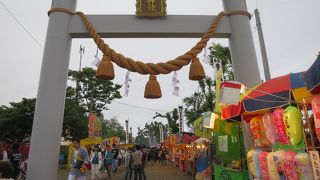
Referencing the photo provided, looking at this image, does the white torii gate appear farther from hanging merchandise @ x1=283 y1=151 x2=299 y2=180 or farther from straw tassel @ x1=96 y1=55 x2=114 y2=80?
hanging merchandise @ x1=283 y1=151 x2=299 y2=180

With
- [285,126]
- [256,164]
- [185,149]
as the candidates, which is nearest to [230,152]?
[256,164]

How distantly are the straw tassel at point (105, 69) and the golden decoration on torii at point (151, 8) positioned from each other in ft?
4.68

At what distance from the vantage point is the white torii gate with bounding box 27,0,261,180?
604 centimetres

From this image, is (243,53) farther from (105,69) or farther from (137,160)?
(137,160)

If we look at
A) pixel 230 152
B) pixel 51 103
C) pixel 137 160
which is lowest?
pixel 137 160

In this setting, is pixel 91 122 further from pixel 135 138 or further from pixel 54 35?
pixel 135 138

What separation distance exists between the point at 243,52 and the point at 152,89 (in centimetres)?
239

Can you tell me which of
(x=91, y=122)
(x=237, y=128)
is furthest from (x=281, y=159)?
(x=91, y=122)

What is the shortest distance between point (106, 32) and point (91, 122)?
613 inches

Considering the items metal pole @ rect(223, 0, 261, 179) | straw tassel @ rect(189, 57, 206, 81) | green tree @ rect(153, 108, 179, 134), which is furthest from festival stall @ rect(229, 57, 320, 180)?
green tree @ rect(153, 108, 179, 134)

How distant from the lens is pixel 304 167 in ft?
13.8

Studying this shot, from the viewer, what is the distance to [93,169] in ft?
46.7

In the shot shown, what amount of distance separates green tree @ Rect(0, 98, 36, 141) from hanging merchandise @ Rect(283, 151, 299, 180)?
68.0ft

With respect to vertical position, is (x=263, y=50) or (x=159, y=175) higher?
(x=263, y=50)
